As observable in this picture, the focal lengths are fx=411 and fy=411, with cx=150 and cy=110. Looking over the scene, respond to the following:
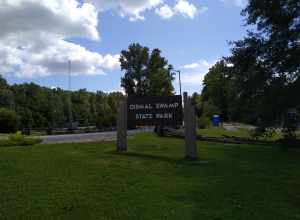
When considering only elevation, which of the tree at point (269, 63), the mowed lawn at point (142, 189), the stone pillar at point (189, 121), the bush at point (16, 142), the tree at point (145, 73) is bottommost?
the mowed lawn at point (142, 189)

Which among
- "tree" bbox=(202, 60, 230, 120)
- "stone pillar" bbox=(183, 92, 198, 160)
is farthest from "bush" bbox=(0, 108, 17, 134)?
"stone pillar" bbox=(183, 92, 198, 160)

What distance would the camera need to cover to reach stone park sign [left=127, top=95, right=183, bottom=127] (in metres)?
15.8

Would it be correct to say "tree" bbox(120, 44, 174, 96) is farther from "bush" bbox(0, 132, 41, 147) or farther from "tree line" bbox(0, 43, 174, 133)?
"bush" bbox(0, 132, 41, 147)

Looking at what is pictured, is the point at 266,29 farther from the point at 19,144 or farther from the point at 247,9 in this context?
the point at 19,144

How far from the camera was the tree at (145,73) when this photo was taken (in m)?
70.2

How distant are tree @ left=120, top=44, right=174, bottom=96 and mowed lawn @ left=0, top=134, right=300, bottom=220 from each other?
57771mm

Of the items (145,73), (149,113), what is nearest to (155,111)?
(149,113)

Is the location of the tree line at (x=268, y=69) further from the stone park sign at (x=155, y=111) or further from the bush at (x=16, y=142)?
the bush at (x=16, y=142)

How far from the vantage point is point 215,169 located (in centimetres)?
1133

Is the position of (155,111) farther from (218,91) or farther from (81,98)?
(81,98)

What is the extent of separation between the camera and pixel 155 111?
15945mm

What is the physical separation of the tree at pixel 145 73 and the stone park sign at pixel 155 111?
2091 inches

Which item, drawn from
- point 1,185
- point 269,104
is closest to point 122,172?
point 1,185

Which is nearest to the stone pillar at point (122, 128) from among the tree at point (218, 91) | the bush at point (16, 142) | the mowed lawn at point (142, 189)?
the mowed lawn at point (142, 189)
